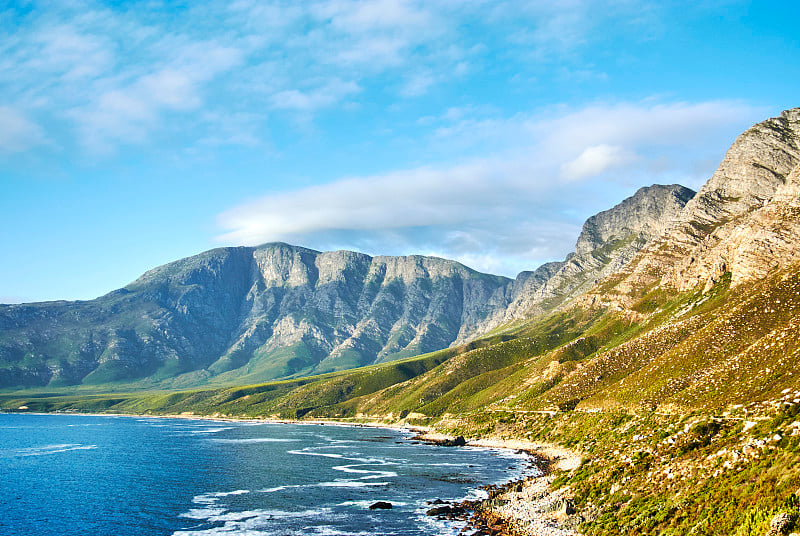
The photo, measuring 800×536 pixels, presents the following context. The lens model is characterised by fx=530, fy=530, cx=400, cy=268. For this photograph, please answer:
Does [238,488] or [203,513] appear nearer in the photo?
[203,513]

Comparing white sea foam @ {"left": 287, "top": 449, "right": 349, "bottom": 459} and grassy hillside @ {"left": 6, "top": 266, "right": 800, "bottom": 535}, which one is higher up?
grassy hillside @ {"left": 6, "top": 266, "right": 800, "bottom": 535}

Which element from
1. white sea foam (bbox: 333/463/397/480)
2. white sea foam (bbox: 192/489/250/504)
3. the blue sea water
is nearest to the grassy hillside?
the blue sea water

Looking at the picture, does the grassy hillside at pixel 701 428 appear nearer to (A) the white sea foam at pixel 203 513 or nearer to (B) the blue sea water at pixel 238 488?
(B) the blue sea water at pixel 238 488

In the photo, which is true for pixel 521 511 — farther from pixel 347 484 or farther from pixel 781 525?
pixel 347 484

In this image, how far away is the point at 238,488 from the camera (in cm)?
11569

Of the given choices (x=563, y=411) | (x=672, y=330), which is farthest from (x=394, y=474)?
(x=672, y=330)

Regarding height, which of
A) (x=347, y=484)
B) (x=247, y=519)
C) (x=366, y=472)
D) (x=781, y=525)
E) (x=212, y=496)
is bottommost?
(x=366, y=472)

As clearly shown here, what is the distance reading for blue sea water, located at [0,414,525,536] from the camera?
8331 centimetres

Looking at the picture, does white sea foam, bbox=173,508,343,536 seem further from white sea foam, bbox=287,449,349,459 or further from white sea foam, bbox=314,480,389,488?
white sea foam, bbox=287,449,349,459

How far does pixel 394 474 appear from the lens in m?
128

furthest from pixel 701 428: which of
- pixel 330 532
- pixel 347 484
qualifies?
pixel 347 484

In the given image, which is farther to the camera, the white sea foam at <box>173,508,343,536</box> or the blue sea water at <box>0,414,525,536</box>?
the blue sea water at <box>0,414,525,536</box>

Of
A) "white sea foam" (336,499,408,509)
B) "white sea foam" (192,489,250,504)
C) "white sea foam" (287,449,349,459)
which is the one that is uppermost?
"white sea foam" (192,489,250,504)

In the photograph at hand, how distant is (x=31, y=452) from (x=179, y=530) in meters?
137
